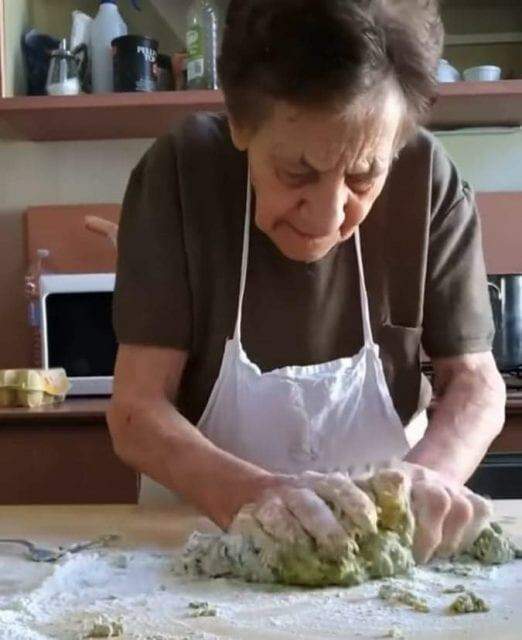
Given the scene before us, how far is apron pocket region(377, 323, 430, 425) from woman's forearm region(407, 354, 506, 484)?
1.6 inches

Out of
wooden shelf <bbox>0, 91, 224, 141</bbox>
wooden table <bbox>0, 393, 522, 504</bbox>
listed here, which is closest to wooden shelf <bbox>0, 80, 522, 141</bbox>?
wooden shelf <bbox>0, 91, 224, 141</bbox>

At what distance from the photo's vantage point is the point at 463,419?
998 millimetres

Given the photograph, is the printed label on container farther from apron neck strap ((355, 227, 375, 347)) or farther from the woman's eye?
the woman's eye

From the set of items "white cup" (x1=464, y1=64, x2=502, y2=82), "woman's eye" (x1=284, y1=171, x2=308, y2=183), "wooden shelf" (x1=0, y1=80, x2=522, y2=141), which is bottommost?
"woman's eye" (x1=284, y1=171, x2=308, y2=183)

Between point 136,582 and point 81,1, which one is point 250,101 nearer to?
point 136,582

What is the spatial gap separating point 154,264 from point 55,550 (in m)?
0.33

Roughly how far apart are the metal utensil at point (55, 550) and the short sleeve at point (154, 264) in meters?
0.22

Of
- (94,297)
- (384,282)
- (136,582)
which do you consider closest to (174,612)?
(136,582)

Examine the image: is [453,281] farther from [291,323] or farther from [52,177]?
[52,177]

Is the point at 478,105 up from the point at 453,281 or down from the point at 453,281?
up

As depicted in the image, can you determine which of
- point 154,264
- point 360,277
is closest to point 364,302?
point 360,277

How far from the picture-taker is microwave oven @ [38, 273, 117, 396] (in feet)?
6.84

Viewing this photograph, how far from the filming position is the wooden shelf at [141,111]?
2.05 metres

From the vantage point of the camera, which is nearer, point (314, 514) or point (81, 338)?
point (314, 514)
